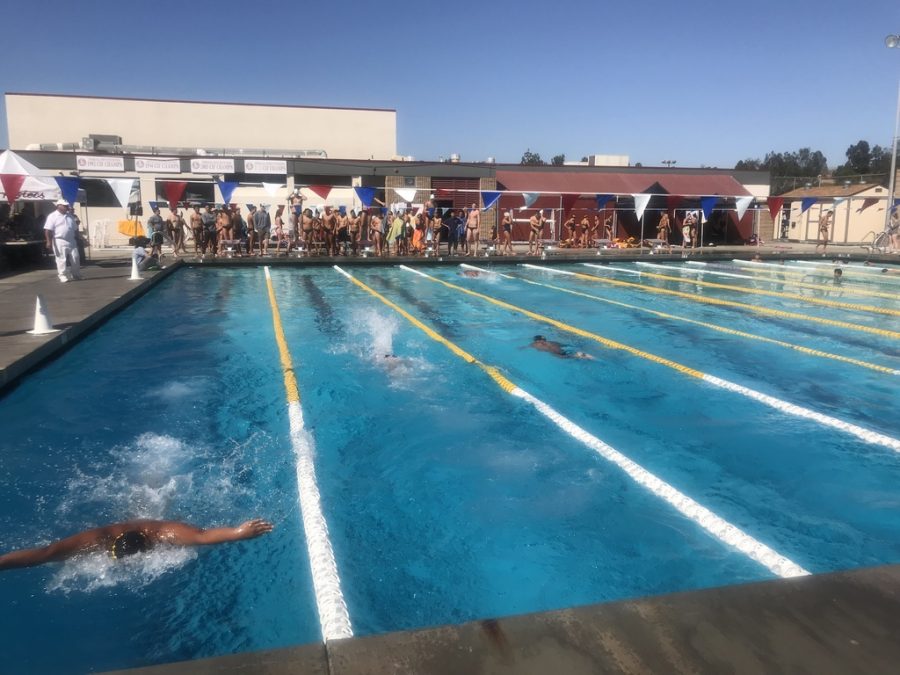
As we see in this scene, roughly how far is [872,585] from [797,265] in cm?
2250

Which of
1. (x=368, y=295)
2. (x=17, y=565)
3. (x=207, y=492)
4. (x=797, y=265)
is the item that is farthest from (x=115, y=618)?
(x=797, y=265)

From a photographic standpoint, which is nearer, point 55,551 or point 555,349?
point 55,551

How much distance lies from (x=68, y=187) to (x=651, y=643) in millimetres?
17952

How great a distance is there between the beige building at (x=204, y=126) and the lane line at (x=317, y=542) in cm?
3060

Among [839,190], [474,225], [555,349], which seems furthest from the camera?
[839,190]

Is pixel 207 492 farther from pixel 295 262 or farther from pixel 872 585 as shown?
pixel 295 262

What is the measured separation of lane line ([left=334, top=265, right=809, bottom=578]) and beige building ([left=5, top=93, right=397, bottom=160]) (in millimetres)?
30672

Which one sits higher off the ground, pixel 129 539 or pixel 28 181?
pixel 28 181

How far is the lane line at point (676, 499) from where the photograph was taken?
3.75 metres

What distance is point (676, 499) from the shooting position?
180 inches

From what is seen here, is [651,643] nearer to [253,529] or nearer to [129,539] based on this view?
[253,529]

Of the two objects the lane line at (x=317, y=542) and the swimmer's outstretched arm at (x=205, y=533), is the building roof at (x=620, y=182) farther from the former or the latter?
the swimmer's outstretched arm at (x=205, y=533)

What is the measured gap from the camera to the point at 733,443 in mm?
5629

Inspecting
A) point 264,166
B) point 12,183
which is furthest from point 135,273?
point 264,166
